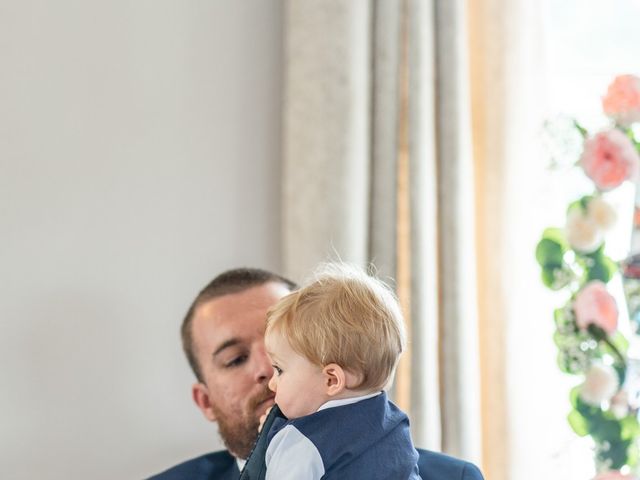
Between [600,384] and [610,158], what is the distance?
1.45 ft

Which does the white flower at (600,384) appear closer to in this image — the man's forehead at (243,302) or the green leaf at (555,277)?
the green leaf at (555,277)

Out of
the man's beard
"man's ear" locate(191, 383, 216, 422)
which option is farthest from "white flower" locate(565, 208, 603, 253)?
"man's ear" locate(191, 383, 216, 422)

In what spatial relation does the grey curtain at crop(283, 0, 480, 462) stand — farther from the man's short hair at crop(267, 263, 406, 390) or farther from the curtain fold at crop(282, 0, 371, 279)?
the man's short hair at crop(267, 263, 406, 390)

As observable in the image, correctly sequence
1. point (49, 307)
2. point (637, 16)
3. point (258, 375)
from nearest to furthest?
point (258, 375)
point (49, 307)
point (637, 16)

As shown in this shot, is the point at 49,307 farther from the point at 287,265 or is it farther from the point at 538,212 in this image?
the point at 538,212

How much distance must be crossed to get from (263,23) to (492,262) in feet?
2.55

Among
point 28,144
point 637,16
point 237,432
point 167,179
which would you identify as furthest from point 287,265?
point 637,16

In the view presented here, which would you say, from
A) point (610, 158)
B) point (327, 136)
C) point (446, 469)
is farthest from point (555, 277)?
point (327, 136)

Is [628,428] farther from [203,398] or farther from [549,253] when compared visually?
[203,398]

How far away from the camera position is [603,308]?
201cm

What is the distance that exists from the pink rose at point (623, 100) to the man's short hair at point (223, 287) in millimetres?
733

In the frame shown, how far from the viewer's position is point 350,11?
2307 millimetres

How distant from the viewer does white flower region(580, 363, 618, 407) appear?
2.01 m

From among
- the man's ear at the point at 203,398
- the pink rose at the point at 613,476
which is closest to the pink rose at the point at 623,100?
the pink rose at the point at 613,476
